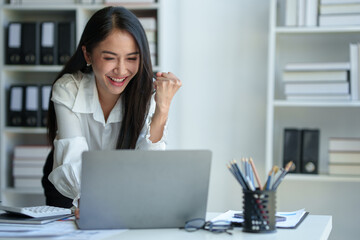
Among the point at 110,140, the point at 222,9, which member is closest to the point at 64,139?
the point at 110,140

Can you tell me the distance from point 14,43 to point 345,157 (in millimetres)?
1939

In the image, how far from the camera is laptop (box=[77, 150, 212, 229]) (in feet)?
4.19

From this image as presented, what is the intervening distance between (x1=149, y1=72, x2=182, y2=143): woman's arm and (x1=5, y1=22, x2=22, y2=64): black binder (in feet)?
5.13

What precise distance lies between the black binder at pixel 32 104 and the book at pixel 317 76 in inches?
54.9

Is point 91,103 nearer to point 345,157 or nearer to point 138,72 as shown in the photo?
point 138,72

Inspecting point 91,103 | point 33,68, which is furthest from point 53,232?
point 33,68

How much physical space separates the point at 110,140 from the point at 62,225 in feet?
2.48

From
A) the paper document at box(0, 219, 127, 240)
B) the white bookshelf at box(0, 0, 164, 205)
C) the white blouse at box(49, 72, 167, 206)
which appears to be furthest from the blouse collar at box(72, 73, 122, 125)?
the white bookshelf at box(0, 0, 164, 205)

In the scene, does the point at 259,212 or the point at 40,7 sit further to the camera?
the point at 40,7

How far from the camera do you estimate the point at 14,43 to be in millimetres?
3221

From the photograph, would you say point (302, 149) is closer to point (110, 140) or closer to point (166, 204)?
point (110, 140)

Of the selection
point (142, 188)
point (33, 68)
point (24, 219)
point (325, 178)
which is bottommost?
point (325, 178)

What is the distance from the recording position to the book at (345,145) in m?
2.96

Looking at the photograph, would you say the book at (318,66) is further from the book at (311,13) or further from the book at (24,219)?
the book at (24,219)
